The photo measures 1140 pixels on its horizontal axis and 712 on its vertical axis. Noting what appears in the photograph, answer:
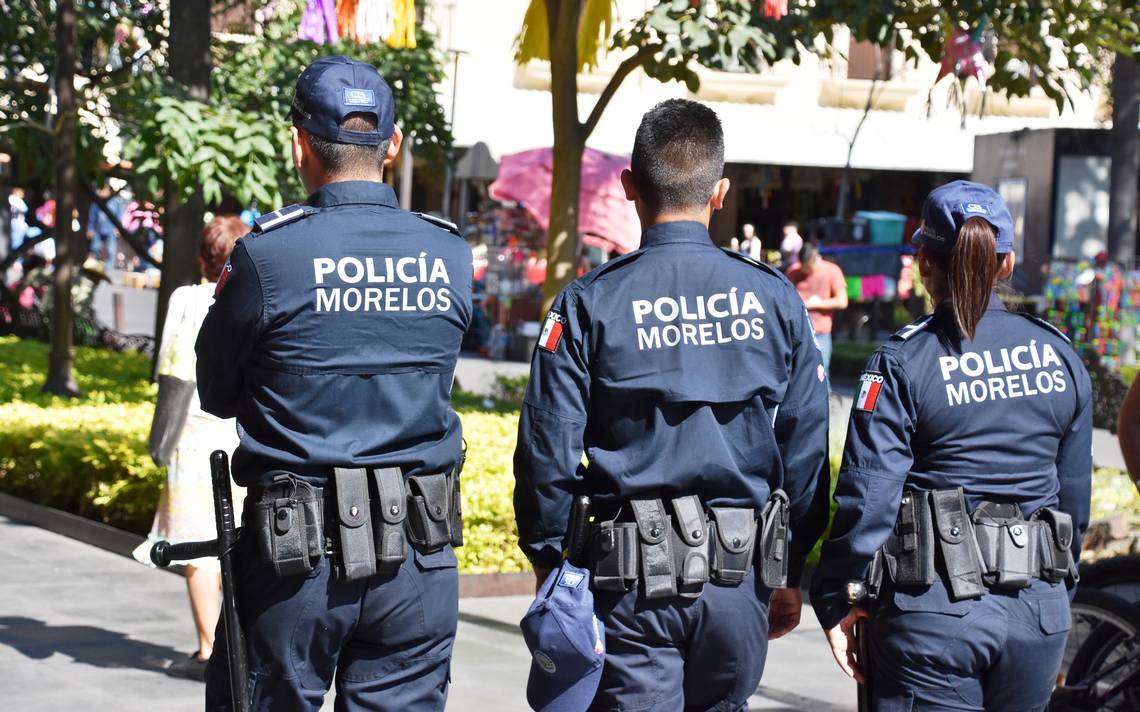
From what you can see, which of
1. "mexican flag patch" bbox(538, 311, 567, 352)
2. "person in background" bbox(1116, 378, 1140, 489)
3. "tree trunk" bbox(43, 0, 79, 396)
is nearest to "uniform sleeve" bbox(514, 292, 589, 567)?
"mexican flag patch" bbox(538, 311, 567, 352)

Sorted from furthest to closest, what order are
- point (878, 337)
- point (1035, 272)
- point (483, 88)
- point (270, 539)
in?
point (483, 88), point (878, 337), point (1035, 272), point (270, 539)

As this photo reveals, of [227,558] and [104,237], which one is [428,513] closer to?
[227,558]

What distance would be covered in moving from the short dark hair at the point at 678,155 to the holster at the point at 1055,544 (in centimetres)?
109

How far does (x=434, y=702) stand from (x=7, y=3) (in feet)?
41.1

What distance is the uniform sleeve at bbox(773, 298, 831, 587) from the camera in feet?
11.3

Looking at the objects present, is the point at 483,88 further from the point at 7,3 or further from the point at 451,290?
the point at 451,290

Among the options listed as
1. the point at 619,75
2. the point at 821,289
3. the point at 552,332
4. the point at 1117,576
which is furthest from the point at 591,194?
the point at 552,332

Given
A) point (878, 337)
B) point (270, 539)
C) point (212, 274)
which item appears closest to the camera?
point (270, 539)

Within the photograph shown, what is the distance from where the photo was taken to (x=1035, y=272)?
20984mm

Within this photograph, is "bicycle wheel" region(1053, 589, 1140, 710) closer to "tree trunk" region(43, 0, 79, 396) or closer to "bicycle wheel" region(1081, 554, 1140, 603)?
"bicycle wheel" region(1081, 554, 1140, 603)

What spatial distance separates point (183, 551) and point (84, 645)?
331cm

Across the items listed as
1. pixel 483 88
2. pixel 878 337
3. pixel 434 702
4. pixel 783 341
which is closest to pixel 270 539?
pixel 434 702

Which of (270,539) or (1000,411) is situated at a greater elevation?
(1000,411)

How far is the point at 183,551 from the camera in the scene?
3.38m
